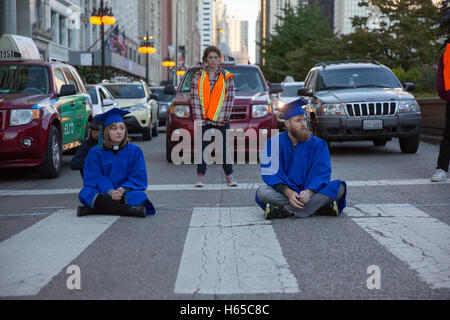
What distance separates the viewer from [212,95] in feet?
29.4

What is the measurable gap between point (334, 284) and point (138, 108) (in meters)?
16.5

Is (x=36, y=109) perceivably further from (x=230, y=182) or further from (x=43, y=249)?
(x=43, y=249)

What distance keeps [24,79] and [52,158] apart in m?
1.65

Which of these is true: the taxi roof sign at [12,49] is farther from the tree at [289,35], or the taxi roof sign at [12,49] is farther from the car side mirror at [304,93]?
the tree at [289,35]

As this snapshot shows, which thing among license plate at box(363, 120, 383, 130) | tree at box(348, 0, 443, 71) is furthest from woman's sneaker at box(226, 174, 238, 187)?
tree at box(348, 0, 443, 71)

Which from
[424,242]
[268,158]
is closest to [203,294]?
[424,242]

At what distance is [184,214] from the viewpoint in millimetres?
6832

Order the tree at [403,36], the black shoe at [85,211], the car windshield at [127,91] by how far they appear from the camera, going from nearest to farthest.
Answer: the black shoe at [85,211] < the car windshield at [127,91] < the tree at [403,36]

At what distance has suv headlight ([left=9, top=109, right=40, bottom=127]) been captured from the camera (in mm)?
10133

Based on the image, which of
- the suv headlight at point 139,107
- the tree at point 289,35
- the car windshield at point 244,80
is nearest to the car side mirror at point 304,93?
the car windshield at point 244,80

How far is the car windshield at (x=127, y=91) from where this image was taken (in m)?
21.3

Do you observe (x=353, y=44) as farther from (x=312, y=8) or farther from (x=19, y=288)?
(x=19, y=288)

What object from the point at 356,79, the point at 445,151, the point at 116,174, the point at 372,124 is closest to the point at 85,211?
the point at 116,174

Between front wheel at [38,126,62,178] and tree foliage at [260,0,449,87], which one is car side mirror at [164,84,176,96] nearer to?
front wheel at [38,126,62,178]
